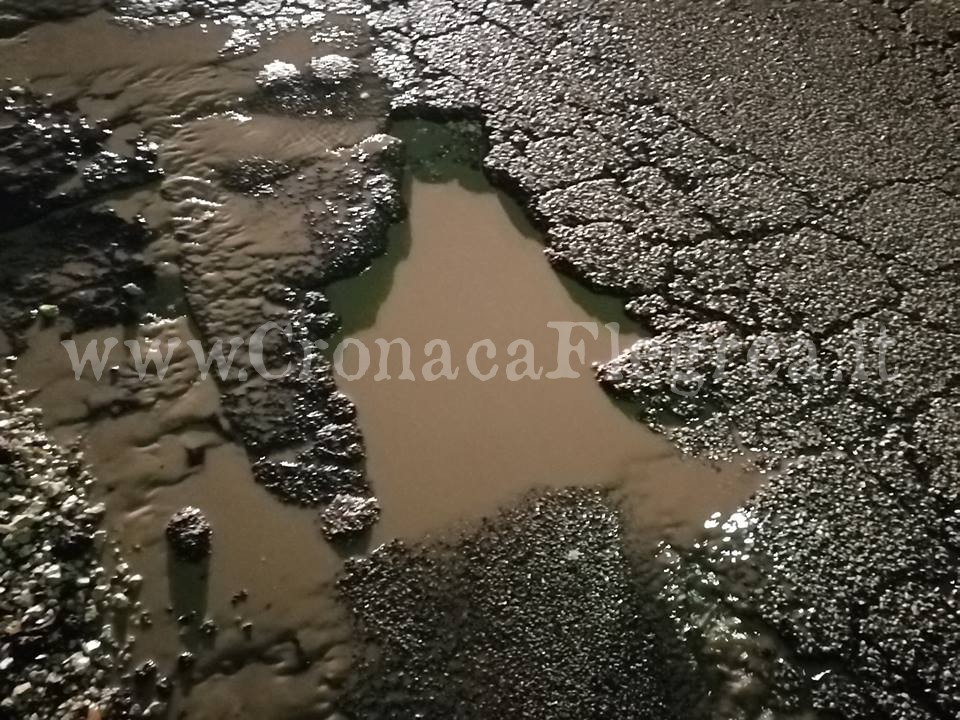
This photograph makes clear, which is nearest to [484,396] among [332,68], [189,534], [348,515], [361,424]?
[361,424]

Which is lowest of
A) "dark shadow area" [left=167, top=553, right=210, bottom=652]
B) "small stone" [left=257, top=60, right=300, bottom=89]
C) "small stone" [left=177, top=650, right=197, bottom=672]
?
"small stone" [left=177, top=650, right=197, bottom=672]

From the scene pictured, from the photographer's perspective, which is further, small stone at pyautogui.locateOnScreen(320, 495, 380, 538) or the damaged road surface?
small stone at pyautogui.locateOnScreen(320, 495, 380, 538)

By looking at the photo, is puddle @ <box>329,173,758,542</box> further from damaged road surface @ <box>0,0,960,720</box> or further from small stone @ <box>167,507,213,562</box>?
small stone @ <box>167,507,213,562</box>

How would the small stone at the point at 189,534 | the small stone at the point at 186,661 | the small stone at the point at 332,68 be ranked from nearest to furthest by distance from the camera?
the small stone at the point at 186,661 → the small stone at the point at 189,534 → the small stone at the point at 332,68

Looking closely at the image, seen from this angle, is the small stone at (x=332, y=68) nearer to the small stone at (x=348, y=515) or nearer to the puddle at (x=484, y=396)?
the puddle at (x=484, y=396)

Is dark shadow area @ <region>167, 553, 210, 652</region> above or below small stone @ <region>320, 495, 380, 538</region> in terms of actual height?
below

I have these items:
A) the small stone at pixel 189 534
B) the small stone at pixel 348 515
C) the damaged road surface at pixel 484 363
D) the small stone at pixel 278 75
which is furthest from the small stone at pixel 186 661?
the small stone at pixel 278 75

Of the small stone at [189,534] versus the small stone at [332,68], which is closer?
the small stone at [189,534]

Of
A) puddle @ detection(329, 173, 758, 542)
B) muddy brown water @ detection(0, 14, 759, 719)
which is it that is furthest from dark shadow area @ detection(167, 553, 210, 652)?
puddle @ detection(329, 173, 758, 542)
